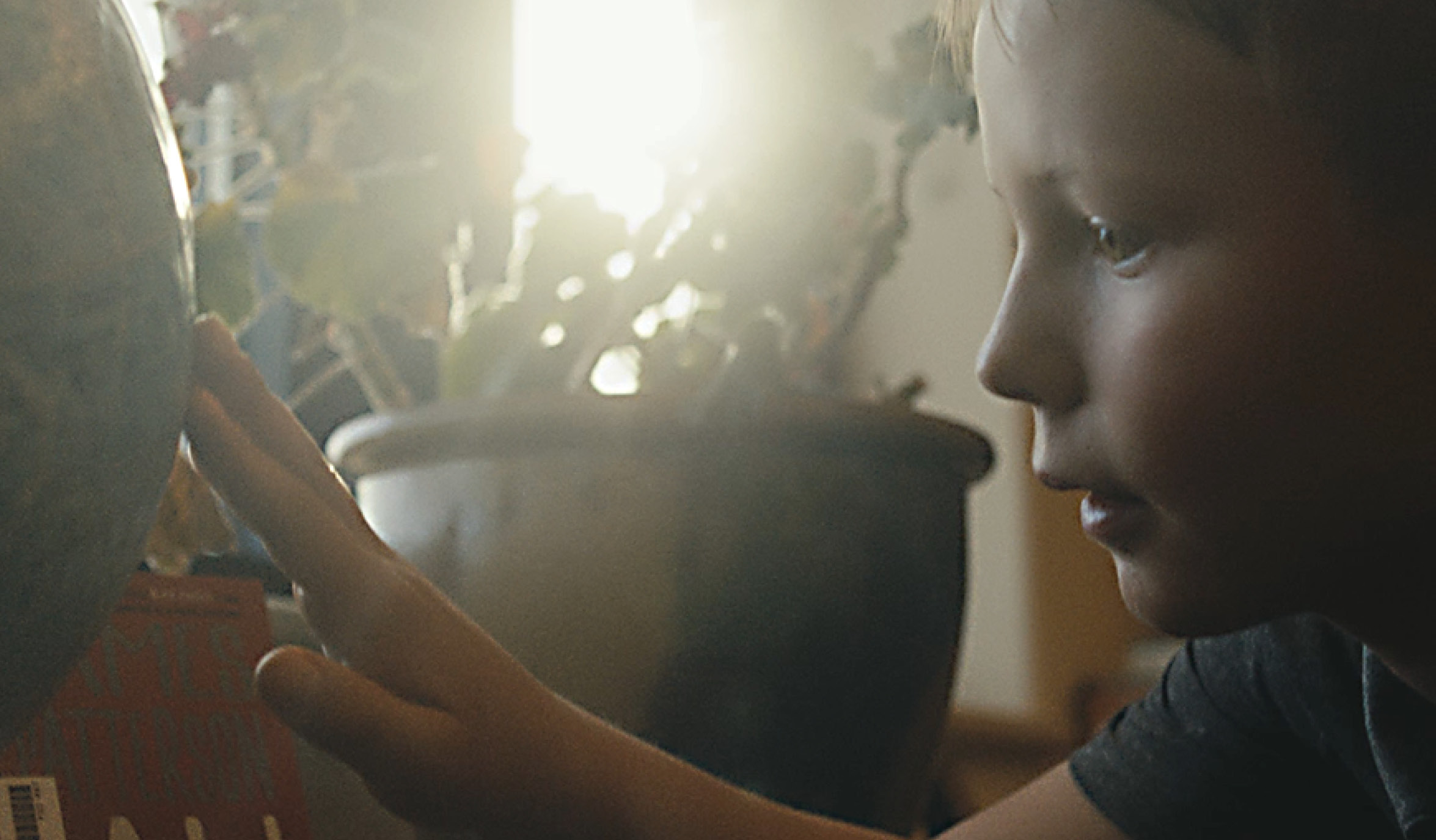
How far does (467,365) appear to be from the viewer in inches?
34.2

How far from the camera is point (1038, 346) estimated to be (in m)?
0.51

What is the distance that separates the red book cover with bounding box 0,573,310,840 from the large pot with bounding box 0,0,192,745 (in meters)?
0.07

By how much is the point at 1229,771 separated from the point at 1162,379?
324 millimetres

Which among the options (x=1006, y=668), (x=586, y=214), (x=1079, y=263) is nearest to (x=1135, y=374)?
(x=1079, y=263)

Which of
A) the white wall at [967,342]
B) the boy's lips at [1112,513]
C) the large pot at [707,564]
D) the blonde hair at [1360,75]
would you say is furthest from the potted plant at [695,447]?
the white wall at [967,342]

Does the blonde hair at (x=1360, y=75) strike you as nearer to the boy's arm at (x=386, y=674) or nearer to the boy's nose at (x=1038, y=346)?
the boy's nose at (x=1038, y=346)

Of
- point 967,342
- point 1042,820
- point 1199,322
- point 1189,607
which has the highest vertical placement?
point 1199,322

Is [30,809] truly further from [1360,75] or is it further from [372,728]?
[1360,75]

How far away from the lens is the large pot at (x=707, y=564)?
0.72 metres

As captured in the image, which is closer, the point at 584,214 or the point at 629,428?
the point at 629,428

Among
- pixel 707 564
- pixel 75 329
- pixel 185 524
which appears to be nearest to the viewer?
pixel 75 329

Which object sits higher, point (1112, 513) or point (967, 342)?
point (1112, 513)

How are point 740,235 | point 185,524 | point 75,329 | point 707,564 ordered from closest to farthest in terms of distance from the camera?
point 75,329 → point 185,524 → point 707,564 → point 740,235

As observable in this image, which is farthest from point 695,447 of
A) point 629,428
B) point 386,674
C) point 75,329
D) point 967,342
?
point 967,342
